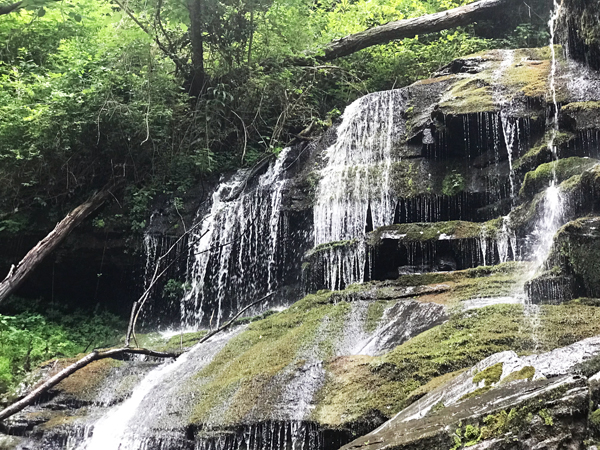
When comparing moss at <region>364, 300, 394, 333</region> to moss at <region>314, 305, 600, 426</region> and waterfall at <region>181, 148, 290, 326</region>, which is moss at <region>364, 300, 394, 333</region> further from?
waterfall at <region>181, 148, 290, 326</region>

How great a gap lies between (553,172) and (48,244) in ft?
28.5

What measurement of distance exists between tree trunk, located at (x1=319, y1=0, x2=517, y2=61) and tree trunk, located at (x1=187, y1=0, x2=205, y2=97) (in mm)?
3271

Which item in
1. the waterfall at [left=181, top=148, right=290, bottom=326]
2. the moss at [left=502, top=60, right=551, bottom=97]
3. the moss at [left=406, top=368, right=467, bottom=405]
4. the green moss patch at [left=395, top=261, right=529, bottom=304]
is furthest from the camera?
the waterfall at [left=181, top=148, right=290, bottom=326]

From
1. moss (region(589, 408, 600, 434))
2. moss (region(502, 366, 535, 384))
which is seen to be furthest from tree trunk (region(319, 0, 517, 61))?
moss (region(589, 408, 600, 434))

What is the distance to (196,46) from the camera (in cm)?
1187

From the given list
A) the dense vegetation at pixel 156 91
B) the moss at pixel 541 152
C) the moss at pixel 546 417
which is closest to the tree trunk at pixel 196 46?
the dense vegetation at pixel 156 91

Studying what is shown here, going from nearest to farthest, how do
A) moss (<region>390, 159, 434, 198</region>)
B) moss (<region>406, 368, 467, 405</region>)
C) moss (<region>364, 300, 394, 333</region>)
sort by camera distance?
moss (<region>406, 368, 467, 405</region>) < moss (<region>364, 300, 394, 333</region>) < moss (<region>390, 159, 434, 198</region>)

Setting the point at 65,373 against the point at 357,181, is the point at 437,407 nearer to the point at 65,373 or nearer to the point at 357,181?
the point at 65,373

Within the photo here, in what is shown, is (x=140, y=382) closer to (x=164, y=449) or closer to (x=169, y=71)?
(x=164, y=449)

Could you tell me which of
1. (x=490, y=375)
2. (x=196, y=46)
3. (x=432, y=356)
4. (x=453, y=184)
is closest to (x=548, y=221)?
(x=453, y=184)

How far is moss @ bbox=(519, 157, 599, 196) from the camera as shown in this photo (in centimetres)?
704

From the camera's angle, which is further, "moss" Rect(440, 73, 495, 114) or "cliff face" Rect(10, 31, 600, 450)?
"moss" Rect(440, 73, 495, 114)

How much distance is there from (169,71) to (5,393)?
8159mm

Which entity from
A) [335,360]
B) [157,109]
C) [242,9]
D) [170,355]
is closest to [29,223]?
[157,109]
